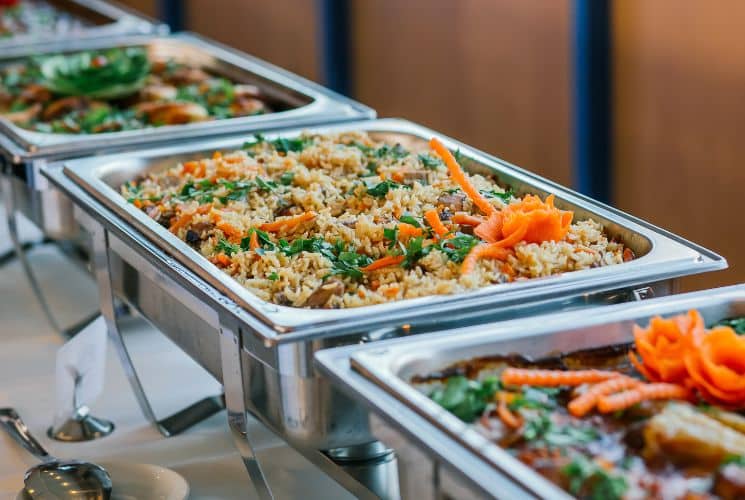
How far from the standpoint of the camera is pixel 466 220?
1.77 metres

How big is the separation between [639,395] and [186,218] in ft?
3.12

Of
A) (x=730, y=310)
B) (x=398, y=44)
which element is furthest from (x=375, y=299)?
(x=398, y=44)

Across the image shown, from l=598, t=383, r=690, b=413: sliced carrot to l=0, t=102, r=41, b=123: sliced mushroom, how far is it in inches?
80.7

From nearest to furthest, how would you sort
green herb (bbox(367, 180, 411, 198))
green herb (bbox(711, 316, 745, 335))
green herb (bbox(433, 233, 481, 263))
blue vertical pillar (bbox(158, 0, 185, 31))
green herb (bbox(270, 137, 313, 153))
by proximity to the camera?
1. green herb (bbox(711, 316, 745, 335))
2. green herb (bbox(433, 233, 481, 263))
3. green herb (bbox(367, 180, 411, 198))
4. green herb (bbox(270, 137, 313, 153))
5. blue vertical pillar (bbox(158, 0, 185, 31))

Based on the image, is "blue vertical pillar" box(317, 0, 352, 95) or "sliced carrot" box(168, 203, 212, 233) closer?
"sliced carrot" box(168, 203, 212, 233)

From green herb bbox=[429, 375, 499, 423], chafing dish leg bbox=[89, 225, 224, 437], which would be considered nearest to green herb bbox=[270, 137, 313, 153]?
chafing dish leg bbox=[89, 225, 224, 437]

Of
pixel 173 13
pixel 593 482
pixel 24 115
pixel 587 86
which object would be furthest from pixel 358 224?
pixel 173 13

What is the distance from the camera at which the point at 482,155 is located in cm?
215

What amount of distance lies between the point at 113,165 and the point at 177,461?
25.3 inches

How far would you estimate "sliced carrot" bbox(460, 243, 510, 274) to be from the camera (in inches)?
63.5

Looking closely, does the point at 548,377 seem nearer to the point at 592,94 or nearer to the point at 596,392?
the point at 596,392

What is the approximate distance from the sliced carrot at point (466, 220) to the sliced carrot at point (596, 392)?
1.76ft

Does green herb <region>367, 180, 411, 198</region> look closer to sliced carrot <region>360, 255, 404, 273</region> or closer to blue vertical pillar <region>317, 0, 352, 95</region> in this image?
sliced carrot <region>360, 255, 404, 273</region>

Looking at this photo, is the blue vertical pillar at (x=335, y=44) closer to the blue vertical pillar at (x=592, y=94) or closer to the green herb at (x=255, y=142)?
the blue vertical pillar at (x=592, y=94)
